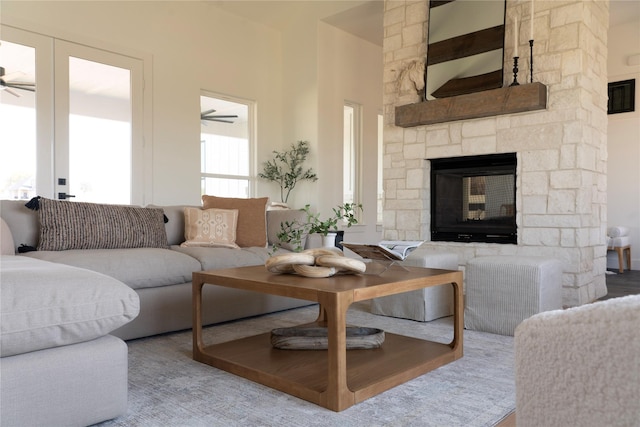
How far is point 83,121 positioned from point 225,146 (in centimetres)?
172

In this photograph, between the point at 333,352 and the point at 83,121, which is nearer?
the point at 333,352

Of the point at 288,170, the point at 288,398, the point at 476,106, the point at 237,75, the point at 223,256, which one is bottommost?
the point at 288,398

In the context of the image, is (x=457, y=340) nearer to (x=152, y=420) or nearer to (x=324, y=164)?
(x=152, y=420)

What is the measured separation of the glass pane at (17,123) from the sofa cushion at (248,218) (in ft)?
6.29

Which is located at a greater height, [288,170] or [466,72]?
[466,72]

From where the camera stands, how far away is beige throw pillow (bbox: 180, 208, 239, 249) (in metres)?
3.31

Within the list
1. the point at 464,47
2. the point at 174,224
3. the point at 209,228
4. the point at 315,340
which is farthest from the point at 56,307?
the point at 464,47

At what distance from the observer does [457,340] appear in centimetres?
219

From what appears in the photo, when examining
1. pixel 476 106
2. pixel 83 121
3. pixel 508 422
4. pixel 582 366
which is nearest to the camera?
pixel 582 366

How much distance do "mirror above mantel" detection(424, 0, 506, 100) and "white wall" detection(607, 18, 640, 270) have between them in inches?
121

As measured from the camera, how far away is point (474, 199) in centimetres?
420

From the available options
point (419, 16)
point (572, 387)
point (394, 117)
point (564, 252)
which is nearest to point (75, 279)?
point (572, 387)

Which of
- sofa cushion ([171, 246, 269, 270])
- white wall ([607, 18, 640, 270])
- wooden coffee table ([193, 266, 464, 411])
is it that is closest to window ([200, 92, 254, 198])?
sofa cushion ([171, 246, 269, 270])

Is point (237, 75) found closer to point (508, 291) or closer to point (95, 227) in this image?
point (95, 227)
